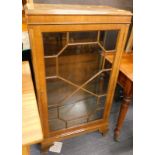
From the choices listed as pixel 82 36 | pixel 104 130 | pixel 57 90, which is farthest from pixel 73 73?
pixel 104 130

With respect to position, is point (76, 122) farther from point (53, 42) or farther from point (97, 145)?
point (53, 42)

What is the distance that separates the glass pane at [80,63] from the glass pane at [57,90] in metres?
0.05

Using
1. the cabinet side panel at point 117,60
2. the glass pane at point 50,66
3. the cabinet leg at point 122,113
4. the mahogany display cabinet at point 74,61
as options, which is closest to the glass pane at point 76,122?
the mahogany display cabinet at point 74,61

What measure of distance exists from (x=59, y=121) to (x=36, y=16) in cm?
74

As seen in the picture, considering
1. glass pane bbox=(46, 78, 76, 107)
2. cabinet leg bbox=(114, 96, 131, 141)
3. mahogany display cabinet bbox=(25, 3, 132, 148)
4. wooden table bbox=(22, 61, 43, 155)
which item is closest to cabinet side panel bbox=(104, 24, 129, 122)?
mahogany display cabinet bbox=(25, 3, 132, 148)

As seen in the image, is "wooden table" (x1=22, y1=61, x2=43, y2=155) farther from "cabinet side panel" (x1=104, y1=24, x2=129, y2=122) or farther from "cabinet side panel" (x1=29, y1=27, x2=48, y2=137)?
"cabinet side panel" (x1=104, y1=24, x2=129, y2=122)

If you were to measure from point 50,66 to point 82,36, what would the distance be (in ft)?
0.77

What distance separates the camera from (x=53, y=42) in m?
0.82

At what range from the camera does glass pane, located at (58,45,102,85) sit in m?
0.89

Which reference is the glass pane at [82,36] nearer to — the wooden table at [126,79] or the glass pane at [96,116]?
the wooden table at [126,79]

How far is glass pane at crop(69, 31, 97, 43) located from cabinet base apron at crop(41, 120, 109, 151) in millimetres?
698

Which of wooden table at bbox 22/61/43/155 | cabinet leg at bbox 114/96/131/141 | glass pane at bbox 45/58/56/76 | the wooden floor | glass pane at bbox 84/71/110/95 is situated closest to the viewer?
wooden table at bbox 22/61/43/155
